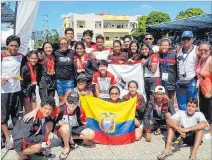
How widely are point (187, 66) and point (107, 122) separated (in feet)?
6.23

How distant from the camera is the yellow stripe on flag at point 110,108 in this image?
5512 mm

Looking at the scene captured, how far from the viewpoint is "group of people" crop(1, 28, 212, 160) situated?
4789 millimetres

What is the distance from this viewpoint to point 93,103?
558cm

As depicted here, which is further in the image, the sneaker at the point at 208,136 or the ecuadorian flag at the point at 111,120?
the sneaker at the point at 208,136

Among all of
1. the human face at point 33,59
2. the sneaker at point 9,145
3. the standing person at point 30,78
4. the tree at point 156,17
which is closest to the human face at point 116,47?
the standing person at point 30,78

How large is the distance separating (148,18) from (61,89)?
4937cm

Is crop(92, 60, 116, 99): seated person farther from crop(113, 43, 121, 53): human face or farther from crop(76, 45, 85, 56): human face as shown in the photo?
crop(113, 43, 121, 53): human face

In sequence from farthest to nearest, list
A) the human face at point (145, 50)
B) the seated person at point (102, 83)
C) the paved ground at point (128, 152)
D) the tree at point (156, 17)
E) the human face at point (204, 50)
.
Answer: the tree at point (156, 17) → the human face at point (145, 50) → the seated person at point (102, 83) → the human face at point (204, 50) → the paved ground at point (128, 152)

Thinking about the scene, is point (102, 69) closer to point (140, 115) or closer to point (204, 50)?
point (140, 115)

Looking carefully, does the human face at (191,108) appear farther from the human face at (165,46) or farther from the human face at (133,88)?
the human face at (165,46)

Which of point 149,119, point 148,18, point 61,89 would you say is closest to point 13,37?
point 61,89

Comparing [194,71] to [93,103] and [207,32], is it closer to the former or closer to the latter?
[93,103]

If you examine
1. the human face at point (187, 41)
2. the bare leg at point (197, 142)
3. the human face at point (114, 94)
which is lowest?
the bare leg at point (197, 142)

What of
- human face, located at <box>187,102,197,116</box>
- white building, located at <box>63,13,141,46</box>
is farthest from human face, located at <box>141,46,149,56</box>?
white building, located at <box>63,13,141,46</box>
